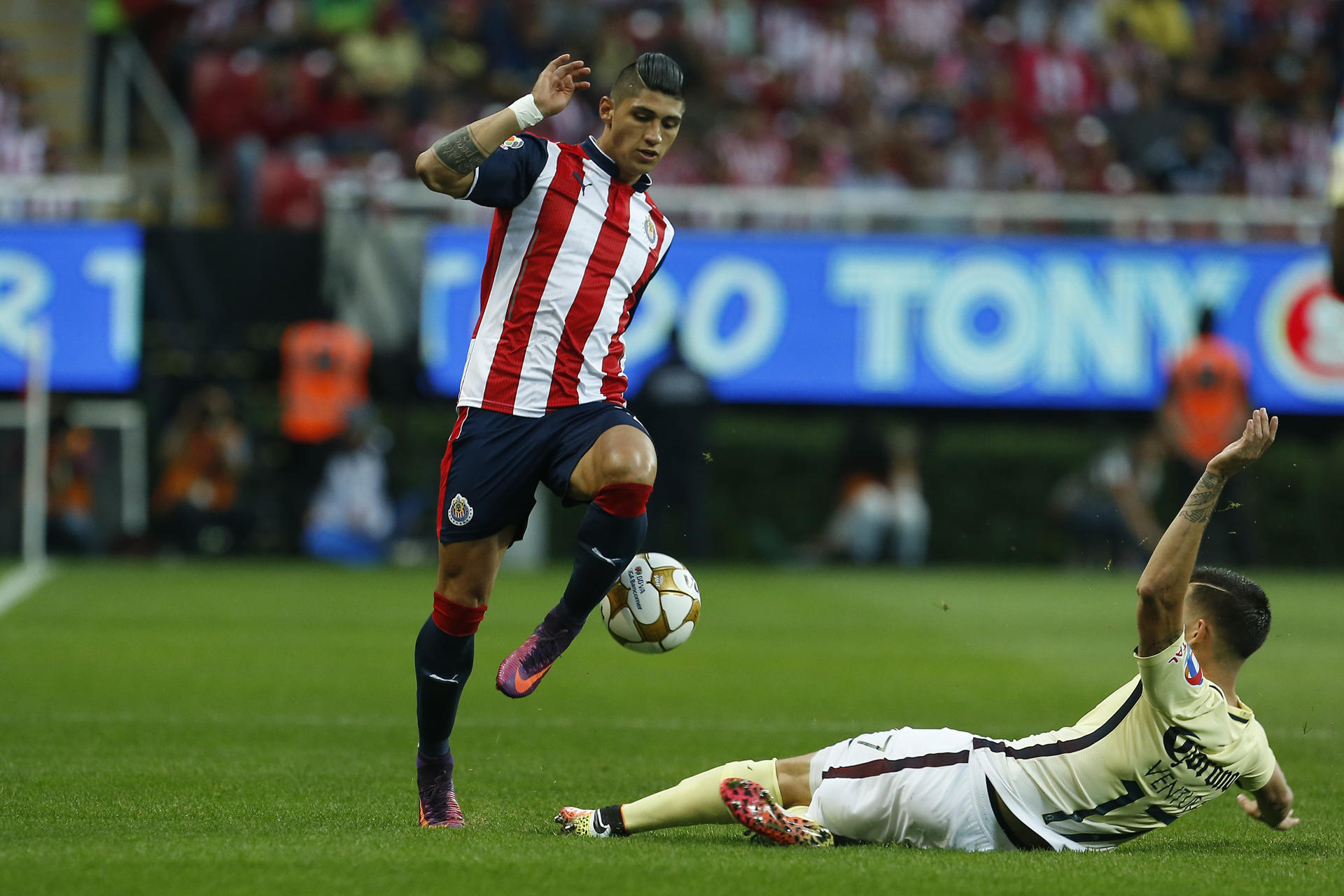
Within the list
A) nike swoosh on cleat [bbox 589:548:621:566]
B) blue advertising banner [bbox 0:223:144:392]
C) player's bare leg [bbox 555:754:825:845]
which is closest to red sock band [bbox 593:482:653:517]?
nike swoosh on cleat [bbox 589:548:621:566]

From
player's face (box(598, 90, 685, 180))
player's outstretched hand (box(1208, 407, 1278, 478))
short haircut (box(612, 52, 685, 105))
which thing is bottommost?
player's outstretched hand (box(1208, 407, 1278, 478))

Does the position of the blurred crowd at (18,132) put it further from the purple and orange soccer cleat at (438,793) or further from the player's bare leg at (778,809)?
the player's bare leg at (778,809)

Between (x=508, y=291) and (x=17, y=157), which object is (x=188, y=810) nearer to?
(x=508, y=291)

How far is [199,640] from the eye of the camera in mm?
10945

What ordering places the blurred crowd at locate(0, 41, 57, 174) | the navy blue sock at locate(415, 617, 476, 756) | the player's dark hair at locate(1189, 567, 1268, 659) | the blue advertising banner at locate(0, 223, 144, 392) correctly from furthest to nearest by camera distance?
the blurred crowd at locate(0, 41, 57, 174) → the blue advertising banner at locate(0, 223, 144, 392) → the navy blue sock at locate(415, 617, 476, 756) → the player's dark hair at locate(1189, 567, 1268, 659)

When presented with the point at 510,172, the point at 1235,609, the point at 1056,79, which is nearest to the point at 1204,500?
the point at 1235,609

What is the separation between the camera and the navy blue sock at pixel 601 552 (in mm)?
5301

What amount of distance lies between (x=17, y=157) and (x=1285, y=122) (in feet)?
46.5

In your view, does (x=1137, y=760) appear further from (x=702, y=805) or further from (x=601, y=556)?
(x=601, y=556)

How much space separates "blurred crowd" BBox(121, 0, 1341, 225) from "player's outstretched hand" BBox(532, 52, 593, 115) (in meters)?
12.3

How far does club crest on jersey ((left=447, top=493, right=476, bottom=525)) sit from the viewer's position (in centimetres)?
533

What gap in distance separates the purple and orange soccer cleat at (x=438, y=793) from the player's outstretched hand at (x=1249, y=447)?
2450 millimetres

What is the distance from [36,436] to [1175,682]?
12907mm

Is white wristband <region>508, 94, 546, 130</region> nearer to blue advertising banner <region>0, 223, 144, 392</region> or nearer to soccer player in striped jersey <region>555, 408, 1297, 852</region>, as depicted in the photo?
soccer player in striped jersey <region>555, 408, 1297, 852</region>
